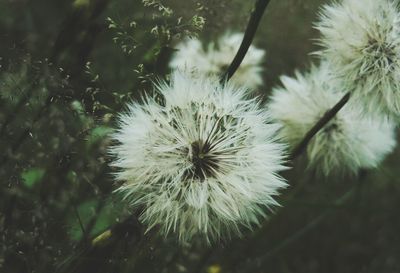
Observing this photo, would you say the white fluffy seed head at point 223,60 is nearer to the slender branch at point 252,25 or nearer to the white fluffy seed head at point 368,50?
the white fluffy seed head at point 368,50

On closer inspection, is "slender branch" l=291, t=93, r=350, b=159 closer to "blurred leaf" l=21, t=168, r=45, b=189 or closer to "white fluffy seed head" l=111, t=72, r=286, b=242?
"white fluffy seed head" l=111, t=72, r=286, b=242

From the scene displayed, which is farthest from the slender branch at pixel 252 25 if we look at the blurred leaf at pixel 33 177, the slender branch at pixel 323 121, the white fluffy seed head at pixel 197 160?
the blurred leaf at pixel 33 177

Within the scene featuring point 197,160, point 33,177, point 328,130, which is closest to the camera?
point 197,160

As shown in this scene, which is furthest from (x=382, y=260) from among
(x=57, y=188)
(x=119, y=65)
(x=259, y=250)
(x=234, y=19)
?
(x=57, y=188)

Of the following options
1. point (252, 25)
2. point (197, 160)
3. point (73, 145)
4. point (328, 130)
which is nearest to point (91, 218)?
point (73, 145)

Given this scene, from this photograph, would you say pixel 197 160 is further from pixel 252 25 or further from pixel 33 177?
pixel 33 177

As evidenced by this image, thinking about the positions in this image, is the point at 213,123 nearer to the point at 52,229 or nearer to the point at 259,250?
the point at 52,229

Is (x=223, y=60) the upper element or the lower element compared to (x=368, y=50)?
upper
